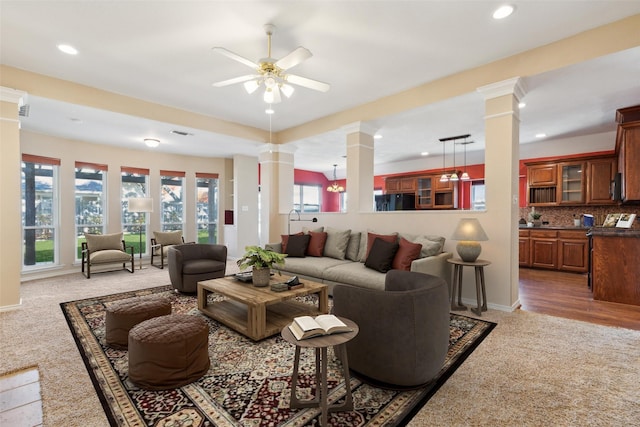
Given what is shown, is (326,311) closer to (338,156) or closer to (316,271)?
(316,271)

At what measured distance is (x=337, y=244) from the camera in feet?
15.3

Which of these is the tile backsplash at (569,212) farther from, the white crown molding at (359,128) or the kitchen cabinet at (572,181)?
the white crown molding at (359,128)

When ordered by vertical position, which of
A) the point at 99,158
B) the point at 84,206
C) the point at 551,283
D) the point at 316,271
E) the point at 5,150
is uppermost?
the point at 99,158

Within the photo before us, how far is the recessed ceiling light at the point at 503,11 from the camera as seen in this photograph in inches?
101

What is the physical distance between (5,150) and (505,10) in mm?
5587

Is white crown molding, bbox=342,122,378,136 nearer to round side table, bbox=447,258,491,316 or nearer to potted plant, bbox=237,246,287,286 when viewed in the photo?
round side table, bbox=447,258,491,316

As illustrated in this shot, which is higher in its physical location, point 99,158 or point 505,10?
point 505,10

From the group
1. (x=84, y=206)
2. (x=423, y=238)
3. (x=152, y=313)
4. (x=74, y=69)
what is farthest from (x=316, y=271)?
(x=84, y=206)

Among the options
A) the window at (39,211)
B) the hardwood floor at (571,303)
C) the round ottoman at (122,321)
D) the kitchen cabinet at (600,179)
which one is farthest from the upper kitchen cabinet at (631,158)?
the window at (39,211)

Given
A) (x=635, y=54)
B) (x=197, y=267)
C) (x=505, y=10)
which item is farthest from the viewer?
(x=197, y=267)

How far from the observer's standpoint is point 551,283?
495 cm

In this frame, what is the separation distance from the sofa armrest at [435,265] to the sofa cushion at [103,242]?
229 inches

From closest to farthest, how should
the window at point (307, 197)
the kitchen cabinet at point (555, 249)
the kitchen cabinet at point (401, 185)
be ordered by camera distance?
the kitchen cabinet at point (555, 249), the kitchen cabinet at point (401, 185), the window at point (307, 197)

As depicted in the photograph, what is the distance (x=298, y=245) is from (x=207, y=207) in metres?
4.41
